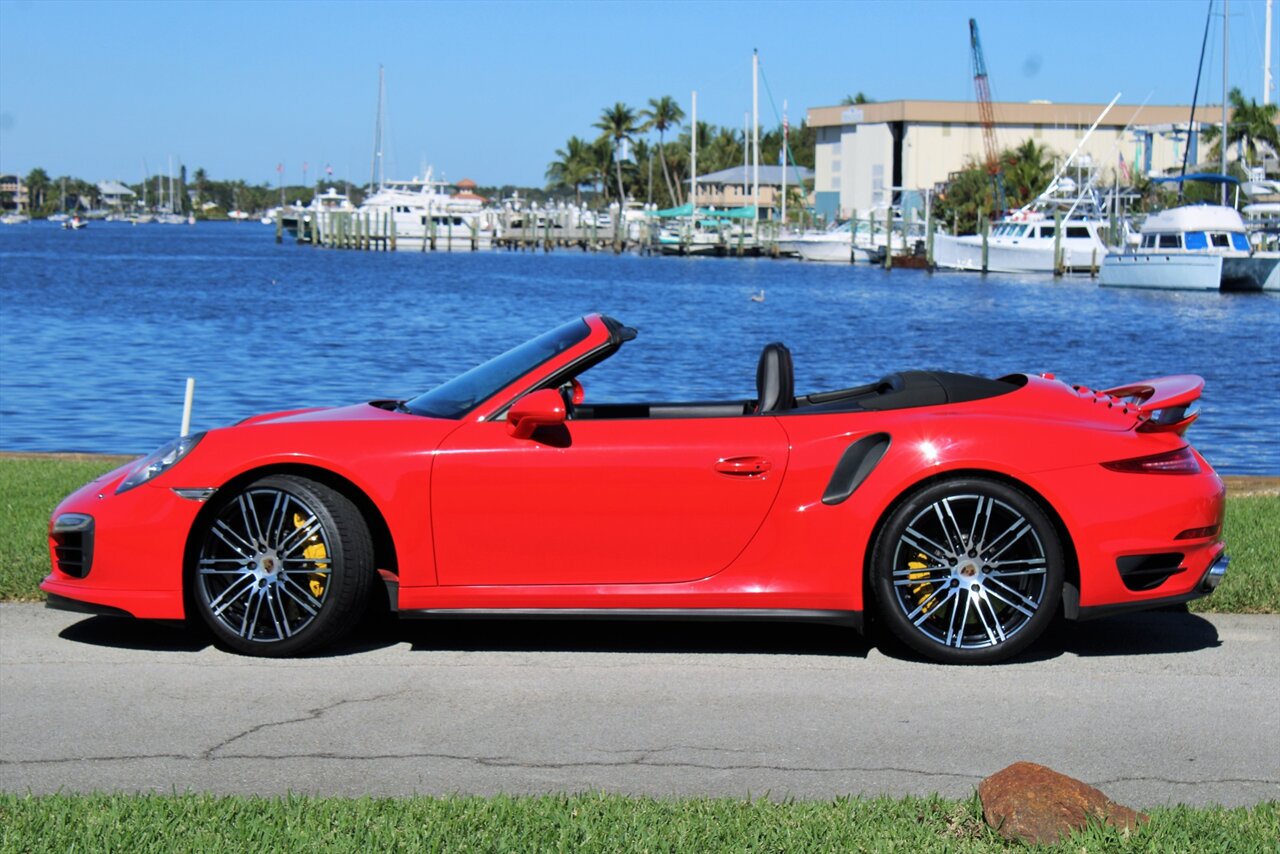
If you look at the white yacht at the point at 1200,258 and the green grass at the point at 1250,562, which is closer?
the green grass at the point at 1250,562

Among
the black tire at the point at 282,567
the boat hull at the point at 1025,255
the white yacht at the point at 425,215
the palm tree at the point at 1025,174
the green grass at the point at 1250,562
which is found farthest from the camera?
the white yacht at the point at 425,215

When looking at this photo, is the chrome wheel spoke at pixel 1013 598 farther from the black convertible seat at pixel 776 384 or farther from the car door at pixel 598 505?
the black convertible seat at pixel 776 384

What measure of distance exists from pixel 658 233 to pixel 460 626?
106 metres

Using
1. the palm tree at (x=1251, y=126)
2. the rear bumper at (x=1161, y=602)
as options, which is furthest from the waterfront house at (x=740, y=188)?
the rear bumper at (x=1161, y=602)

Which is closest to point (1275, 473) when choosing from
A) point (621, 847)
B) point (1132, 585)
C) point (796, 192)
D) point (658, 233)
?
point (1132, 585)

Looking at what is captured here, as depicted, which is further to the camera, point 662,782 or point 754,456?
point 754,456

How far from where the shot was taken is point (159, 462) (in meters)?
6.32

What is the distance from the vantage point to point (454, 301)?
51.4 m

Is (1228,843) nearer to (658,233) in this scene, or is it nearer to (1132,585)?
(1132,585)

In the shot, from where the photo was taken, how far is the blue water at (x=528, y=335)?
2208 cm

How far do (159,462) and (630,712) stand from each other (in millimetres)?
2239

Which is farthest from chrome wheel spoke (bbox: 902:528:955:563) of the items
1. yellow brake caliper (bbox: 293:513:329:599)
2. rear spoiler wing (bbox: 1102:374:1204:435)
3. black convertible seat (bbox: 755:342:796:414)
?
yellow brake caliper (bbox: 293:513:329:599)

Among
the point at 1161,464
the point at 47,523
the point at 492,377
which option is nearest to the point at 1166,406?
the point at 1161,464

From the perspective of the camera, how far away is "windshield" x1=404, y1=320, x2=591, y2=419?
637 cm
